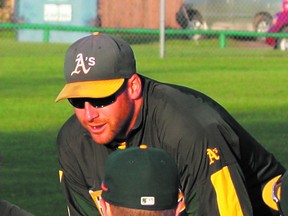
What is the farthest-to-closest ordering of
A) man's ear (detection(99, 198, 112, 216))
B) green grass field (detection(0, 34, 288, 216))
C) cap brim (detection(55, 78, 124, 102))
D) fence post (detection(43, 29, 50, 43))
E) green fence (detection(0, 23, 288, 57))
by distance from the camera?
fence post (detection(43, 29, 50, 43)) → green fence (detection(0, 23, 288, 57)) → green grass field (detection(0, 34, 288, 216)) → cap brim (detection(55, 78, 124, 102)) → man's ear (detection(99, 198, 112, 216))

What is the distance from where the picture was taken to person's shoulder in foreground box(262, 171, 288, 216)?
4.10 metres

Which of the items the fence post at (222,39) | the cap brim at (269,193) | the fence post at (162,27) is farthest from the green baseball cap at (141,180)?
the fence post at (222,39)

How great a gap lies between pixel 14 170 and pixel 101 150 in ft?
17.8

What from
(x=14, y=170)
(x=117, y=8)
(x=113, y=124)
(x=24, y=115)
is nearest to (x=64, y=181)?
(x=113, y=124)

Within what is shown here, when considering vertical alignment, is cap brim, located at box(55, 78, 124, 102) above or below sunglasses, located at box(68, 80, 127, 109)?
above

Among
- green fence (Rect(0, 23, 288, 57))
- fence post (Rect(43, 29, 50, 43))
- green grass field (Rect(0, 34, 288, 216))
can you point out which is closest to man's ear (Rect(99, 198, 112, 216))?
green grass field (Rect(0, 34, 288, 216))

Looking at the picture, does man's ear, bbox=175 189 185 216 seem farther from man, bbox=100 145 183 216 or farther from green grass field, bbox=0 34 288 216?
green grass field, bbox=0 34 288 216

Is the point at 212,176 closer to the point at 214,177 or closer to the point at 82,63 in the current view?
the point at 214,177

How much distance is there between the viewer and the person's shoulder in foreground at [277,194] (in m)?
4.10

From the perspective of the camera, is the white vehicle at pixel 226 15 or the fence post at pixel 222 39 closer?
the fence post at pixel 222 39

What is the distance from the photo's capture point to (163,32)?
70.0ft

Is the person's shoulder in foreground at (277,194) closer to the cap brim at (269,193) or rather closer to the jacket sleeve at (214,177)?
the cap brim at (269,193)

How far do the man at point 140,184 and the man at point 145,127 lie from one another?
111cm

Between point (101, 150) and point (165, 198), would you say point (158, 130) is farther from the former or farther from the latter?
point (165, 198)
